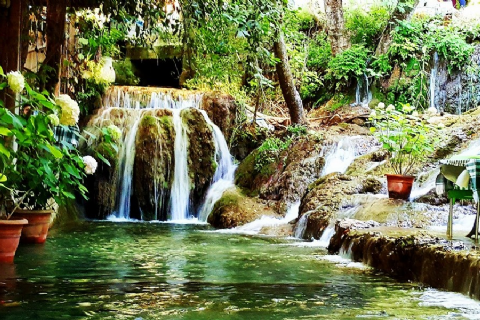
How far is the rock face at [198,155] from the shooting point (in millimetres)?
14344

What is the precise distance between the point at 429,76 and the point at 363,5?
5581mm

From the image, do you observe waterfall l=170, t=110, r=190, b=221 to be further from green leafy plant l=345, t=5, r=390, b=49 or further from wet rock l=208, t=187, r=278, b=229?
green leafy plant l=345, t=5, r=390, b=49

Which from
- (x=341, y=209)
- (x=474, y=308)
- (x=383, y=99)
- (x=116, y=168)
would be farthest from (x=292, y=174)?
(x=474, y=308)

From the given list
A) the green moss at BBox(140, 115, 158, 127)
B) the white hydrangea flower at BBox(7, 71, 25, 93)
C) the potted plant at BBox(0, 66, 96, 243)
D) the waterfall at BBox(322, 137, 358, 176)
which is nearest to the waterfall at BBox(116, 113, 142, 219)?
the green moss at BBox(140, 115, 158, 127)

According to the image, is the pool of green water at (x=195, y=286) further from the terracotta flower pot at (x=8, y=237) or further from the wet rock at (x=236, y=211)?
the wet rock at (x=236, y=211)

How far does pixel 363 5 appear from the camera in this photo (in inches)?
843

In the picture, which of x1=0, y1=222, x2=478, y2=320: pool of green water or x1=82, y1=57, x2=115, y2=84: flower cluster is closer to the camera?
x1=0, y1=222, x2=478, y2=320: pool of green water

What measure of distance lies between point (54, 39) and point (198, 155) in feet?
24.2

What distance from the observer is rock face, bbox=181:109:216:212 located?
47.1ft

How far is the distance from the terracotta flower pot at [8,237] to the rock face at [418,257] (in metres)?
3.71

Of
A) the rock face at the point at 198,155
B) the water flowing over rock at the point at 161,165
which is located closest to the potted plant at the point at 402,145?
the water flowing over rock at the point at 161,165

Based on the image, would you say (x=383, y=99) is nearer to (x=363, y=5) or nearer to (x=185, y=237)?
(x=363, y=5)

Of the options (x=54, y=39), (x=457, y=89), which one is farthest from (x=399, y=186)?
(x=457, y=89)

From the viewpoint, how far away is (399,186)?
8.71m
